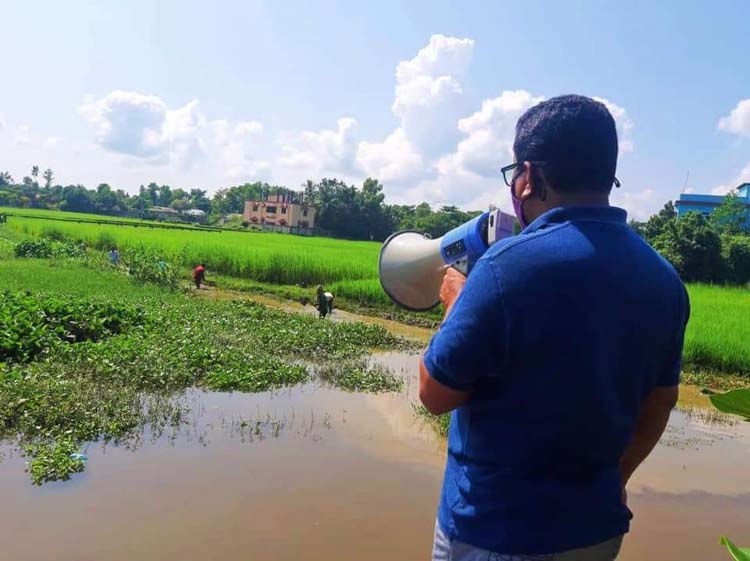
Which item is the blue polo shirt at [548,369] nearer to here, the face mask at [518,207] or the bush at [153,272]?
the face mask at [518,207]

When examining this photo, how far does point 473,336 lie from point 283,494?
3.48 meters

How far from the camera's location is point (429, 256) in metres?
1.79

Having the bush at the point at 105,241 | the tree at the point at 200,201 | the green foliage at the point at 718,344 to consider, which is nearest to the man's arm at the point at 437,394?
the green foliage at the point at 718,344

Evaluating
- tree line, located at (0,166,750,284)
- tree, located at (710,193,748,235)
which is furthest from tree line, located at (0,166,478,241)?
tree, located at (710,193,748,235)

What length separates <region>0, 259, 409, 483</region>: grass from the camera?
4867 millimetres

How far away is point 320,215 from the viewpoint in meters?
51.3

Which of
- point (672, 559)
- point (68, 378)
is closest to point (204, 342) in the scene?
point (68, 378)

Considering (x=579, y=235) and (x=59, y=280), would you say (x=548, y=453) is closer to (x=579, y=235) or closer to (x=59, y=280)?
(x=579, y=235)

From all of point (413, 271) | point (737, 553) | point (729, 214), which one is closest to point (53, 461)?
point (413, 271)

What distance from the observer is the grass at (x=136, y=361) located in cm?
487

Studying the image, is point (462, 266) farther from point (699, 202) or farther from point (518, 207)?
point (699, 202)

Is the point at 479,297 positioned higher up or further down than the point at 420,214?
further down

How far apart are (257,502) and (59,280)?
10351mm

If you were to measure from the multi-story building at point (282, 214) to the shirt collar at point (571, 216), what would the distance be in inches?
2010
